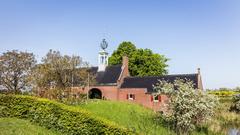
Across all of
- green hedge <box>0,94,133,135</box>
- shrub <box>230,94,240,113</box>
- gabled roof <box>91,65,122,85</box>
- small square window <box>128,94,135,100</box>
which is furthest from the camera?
gabled roof <box>91,65,122,85</box>

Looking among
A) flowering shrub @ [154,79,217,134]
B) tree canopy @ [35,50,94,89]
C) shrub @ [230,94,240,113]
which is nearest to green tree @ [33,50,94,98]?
tree canopy @ [35,50,94,89]

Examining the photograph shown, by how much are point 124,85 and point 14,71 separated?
19068 millimetres

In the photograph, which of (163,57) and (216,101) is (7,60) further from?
(163,57)

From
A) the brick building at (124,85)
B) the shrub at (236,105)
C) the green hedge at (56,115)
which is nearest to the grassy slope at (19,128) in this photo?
the green hedge at (56,115)

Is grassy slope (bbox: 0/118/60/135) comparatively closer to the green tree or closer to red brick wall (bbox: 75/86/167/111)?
the green tree

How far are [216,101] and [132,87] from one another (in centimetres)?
2337

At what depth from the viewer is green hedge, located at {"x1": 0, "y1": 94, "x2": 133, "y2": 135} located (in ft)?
53.7

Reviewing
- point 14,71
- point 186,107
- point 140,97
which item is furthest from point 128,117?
point 140,97

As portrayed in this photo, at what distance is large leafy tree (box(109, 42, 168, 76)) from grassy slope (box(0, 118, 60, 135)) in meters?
47.7

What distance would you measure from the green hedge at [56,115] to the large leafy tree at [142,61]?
46377 millimetres

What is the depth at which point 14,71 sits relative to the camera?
38062mm

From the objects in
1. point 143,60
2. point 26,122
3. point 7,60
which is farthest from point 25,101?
point 143,60

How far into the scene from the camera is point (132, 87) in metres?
49.8

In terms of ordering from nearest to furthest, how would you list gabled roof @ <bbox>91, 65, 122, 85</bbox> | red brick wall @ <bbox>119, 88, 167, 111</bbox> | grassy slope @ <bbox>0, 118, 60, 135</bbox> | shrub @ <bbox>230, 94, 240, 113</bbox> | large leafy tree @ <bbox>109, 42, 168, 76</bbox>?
grassy slope @ <bbox>0, 118, 60, 135</bbox>, shrub @ <bbox>230, 94, 240, 113</bbox>, red brick wall @ <bbox>119, 88, 167, 111</bbox>, gabled roof @ <bbox>91, 65, 122, 85</bbox>, large leafy tree @ <bbox>109, 42, 168, 76</bbox>
